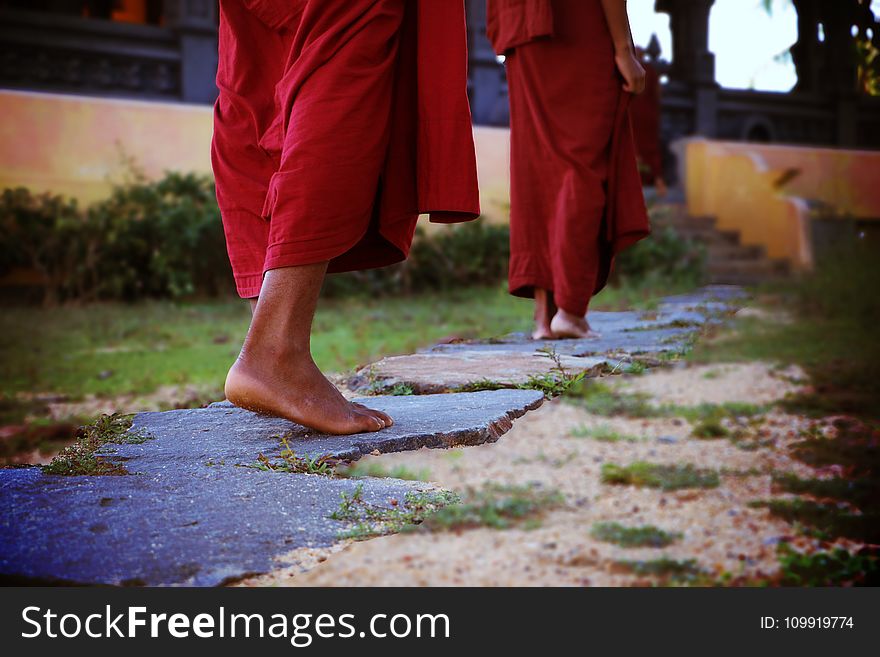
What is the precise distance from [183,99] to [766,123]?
6970 millimetres

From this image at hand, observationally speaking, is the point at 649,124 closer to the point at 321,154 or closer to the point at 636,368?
the point at 636,368

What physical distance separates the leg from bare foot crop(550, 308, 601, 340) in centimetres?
169

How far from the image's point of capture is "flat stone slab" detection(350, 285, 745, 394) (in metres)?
2.24

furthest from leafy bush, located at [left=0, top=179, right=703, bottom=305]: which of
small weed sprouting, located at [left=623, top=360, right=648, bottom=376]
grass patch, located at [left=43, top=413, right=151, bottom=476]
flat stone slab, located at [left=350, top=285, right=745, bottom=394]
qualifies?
grass patch, located at [left=43, top=413, right=151, bottom=476]

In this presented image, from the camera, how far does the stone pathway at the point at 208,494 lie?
39.6 inches

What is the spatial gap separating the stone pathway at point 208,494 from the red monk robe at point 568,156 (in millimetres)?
1076

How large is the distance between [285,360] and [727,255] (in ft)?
25.6

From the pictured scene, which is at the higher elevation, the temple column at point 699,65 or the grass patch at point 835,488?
the temple column at point 699,65

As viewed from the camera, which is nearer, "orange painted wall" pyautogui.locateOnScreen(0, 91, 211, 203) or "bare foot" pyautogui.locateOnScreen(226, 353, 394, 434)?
"bare foot" pyautogui.locateOnScreen(226, 353, 394, 434)

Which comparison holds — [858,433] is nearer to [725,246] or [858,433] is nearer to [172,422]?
[172,422]

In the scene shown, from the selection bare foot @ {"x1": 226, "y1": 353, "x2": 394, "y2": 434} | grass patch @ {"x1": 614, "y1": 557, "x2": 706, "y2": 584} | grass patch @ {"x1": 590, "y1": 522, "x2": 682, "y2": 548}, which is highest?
bare foot @ {"x1": 226, "y1": 353, "x2": 394, "y2": 434}

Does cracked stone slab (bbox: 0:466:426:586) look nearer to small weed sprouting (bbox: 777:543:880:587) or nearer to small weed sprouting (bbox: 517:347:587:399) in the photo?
small weed sprouting (bbox: 517:347:587:399)

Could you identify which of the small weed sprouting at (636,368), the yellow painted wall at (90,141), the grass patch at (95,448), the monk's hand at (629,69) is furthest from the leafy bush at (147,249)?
the grass patch at (95,448)

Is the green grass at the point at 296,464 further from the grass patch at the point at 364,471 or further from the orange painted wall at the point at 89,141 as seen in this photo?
the orange painted wall at the point at 89,141
